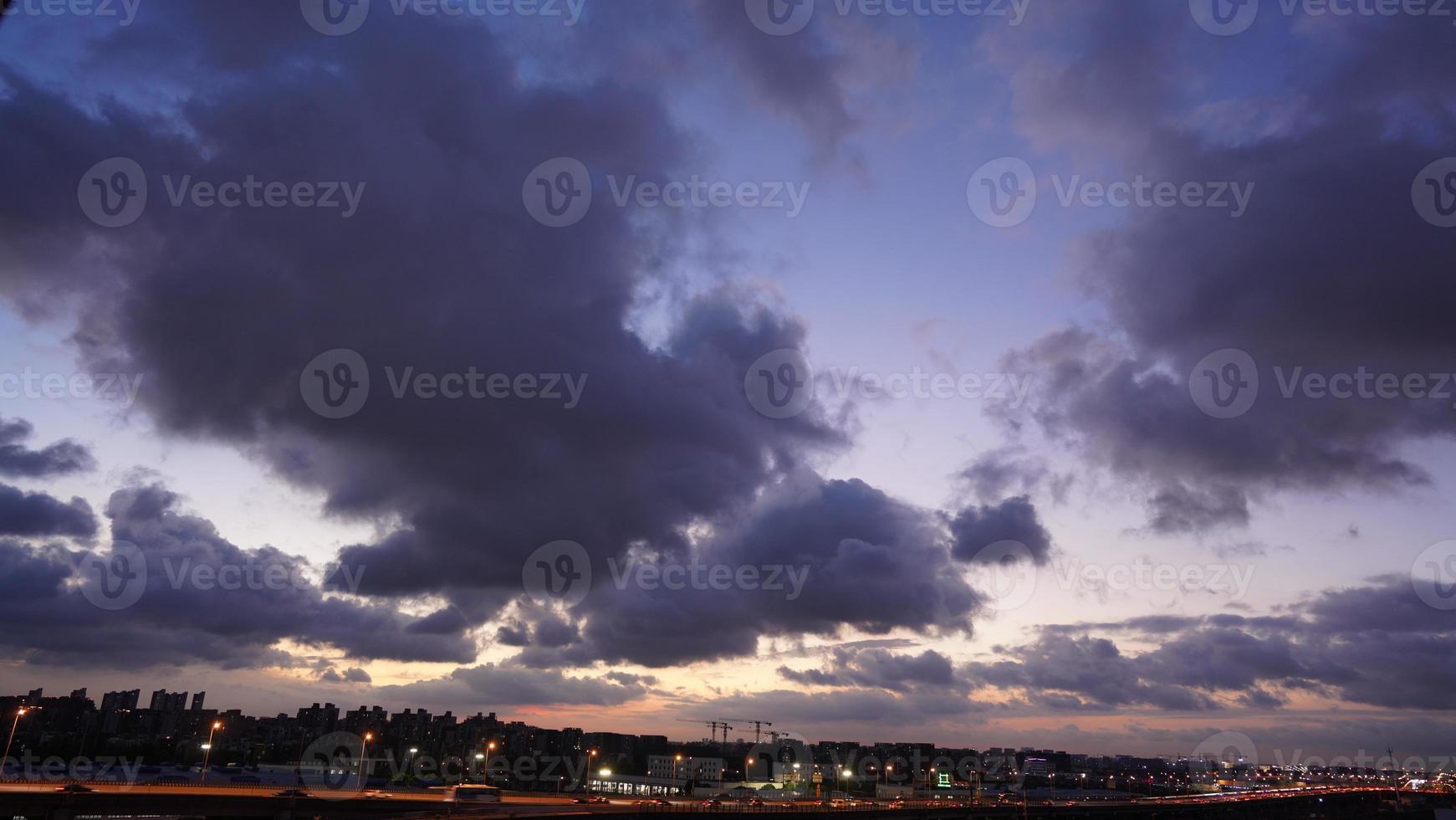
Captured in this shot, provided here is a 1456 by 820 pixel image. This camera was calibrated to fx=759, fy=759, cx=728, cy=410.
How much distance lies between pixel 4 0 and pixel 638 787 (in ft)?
664

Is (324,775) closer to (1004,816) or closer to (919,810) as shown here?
(919,810)

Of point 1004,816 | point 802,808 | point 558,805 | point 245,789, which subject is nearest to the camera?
point 245,789

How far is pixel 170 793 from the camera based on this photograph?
70.1 m

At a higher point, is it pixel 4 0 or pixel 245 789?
pixel 4 0

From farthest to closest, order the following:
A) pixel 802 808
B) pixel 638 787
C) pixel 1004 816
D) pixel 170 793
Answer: pixel 638 787 → pixel 1004 816 → pixel 802 808 → pixel 170 793

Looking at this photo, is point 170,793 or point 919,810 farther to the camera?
point 919,810

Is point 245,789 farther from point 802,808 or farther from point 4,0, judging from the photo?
point 4,0

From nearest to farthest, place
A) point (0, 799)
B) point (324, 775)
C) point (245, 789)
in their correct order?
point (0, 799) → point (245, 789) → point (324, 775)

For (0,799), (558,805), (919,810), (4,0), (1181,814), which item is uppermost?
(4,0)

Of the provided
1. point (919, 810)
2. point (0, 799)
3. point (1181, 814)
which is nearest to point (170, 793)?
point (0, 799)

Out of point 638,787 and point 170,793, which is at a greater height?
point 170,793

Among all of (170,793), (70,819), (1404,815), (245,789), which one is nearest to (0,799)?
(70,819)

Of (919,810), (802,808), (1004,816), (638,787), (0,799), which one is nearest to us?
(0,799)

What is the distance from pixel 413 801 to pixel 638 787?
115 m
